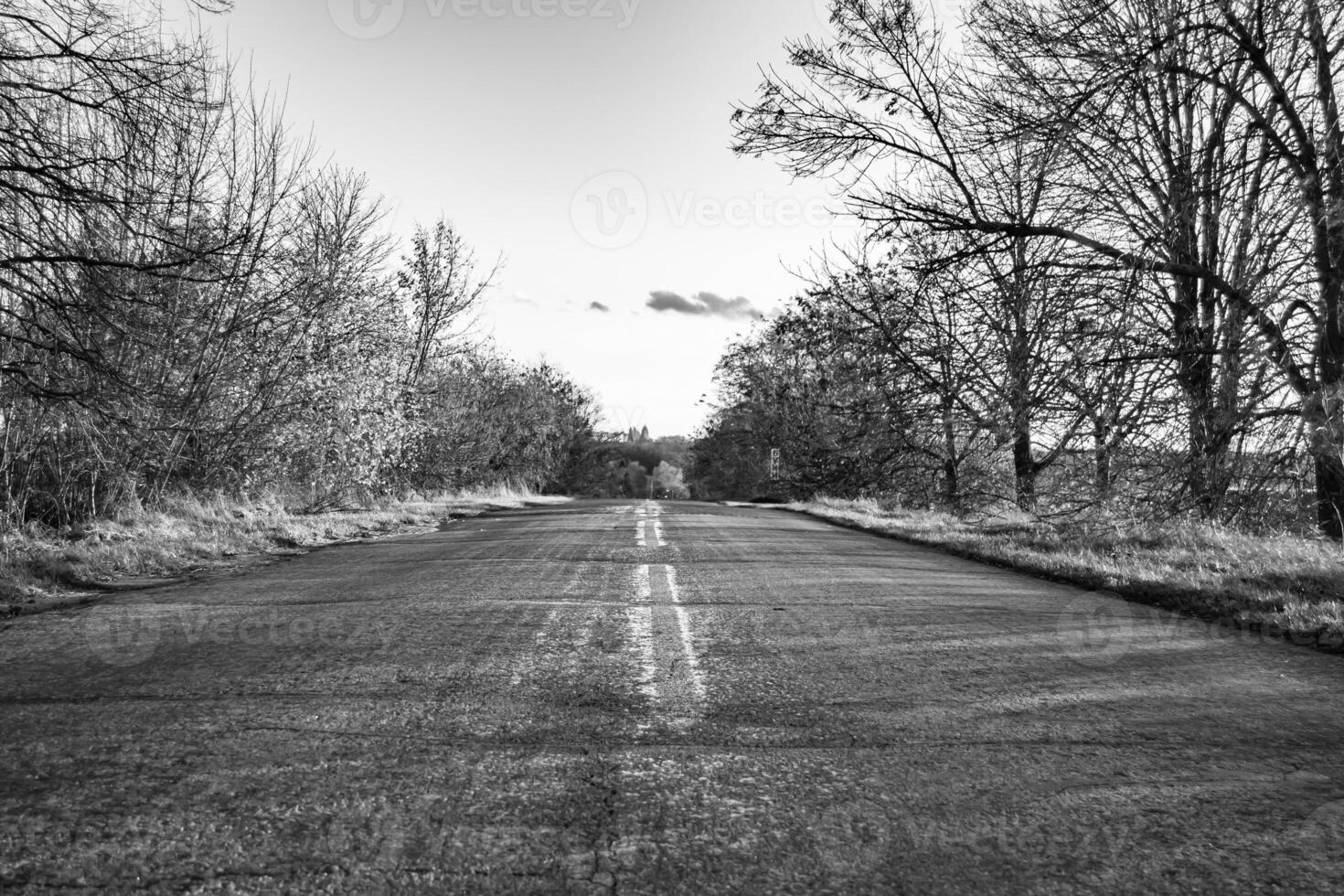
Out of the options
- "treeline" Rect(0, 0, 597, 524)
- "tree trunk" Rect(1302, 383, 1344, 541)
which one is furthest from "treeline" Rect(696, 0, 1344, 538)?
"treeline" Rect(0, 0, 597, 524)

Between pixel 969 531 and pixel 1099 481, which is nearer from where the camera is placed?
pixel 1099 481

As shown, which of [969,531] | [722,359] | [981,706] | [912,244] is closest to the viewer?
[981,706]

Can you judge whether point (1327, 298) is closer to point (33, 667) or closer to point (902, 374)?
point (902, 374)

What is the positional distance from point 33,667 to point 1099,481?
868 centimetres

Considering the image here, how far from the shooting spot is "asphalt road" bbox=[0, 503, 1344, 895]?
2.24 meters

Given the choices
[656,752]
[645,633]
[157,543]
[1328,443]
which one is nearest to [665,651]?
[645,633]

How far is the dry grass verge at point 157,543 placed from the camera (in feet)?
22.8

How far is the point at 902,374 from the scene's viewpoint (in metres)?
9.87

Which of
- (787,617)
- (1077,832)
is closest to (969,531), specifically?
(787,617)

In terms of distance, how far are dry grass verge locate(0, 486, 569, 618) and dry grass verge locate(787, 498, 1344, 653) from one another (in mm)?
8591

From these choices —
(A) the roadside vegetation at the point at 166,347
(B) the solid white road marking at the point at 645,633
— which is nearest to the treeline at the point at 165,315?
(A) the roadside vegetation at the point at 166,347

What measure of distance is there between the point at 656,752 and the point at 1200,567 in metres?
7.45

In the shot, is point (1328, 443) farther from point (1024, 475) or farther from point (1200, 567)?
point (1024, 475)

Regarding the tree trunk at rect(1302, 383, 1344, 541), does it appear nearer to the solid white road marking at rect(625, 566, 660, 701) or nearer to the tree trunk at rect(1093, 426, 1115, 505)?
the tree trunk at rect(1093, 426, 1115, 505)
